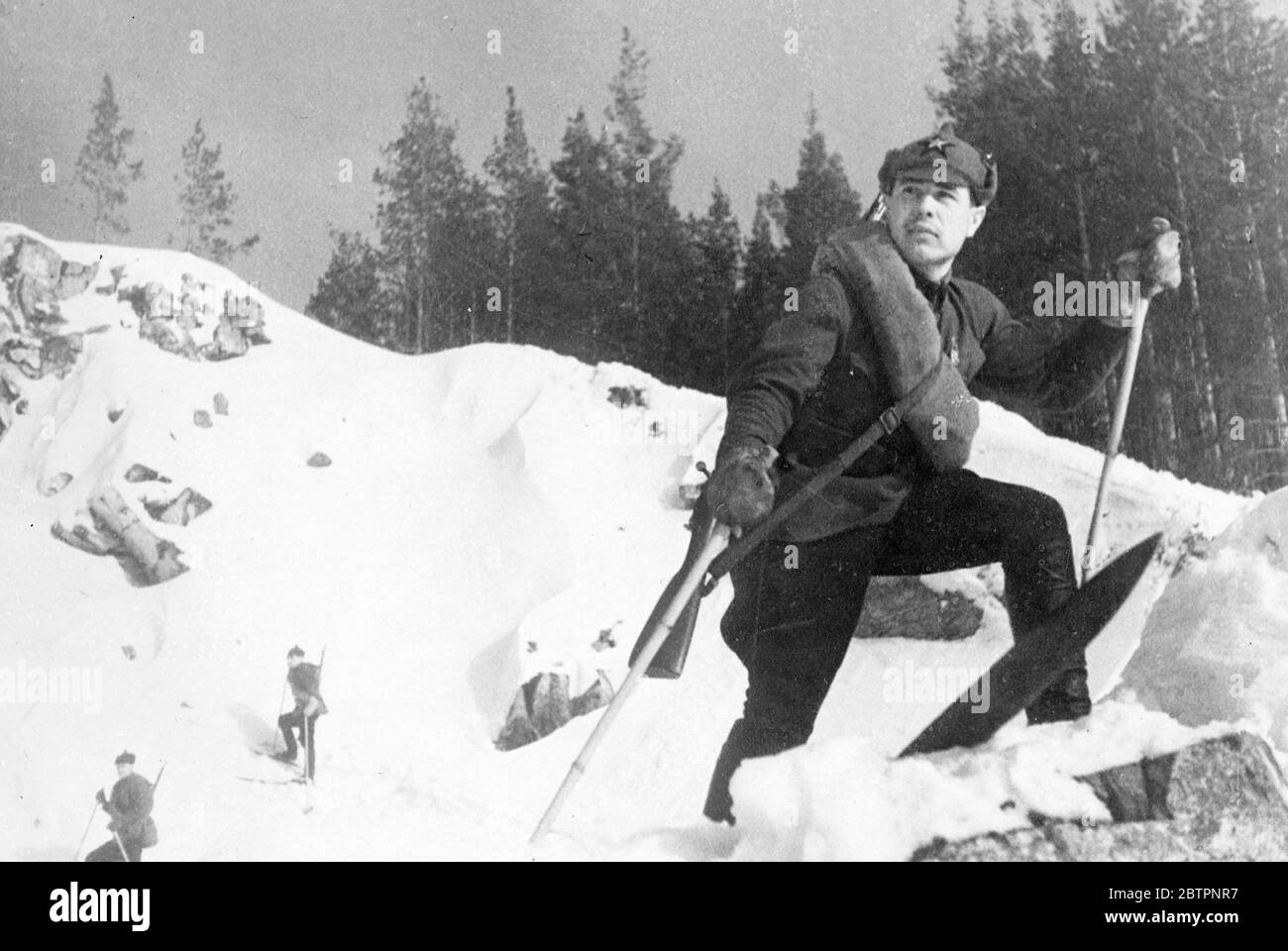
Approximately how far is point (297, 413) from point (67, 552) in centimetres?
80

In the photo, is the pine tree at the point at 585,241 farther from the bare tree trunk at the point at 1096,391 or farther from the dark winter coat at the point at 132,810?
the dark winter coat at the point at 132,810

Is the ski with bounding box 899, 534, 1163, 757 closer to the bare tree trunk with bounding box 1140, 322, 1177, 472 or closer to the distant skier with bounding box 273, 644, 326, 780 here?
the bare tree trunk with bounding box 1140, 322, 1177, 472

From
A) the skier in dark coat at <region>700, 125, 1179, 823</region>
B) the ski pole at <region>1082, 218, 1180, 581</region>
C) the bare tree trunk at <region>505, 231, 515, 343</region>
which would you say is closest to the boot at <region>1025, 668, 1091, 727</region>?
the skier in dark coat at <region>700, 125, 1179, 823</region>

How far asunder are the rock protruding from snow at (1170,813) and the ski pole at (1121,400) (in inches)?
22.8

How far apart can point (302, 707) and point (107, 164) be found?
5.93 ft

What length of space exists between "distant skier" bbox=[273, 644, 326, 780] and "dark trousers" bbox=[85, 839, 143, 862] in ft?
1.25

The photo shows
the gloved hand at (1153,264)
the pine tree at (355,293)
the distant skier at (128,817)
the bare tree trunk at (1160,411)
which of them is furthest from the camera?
the pine tree at (355,293)

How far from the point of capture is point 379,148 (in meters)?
3.66

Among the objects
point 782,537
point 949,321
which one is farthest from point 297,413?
point 949,321

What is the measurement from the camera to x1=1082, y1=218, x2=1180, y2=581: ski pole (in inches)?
→ 105

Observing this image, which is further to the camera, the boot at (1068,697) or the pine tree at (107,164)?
the pine tree at (107,164)

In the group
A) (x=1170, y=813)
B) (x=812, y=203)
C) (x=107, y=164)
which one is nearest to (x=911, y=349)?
(x=812, y=203)

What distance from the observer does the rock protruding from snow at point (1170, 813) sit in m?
2.00

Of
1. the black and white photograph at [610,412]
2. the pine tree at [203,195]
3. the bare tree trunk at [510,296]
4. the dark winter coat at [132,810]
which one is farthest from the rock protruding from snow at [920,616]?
the pine tree at [203,195]
